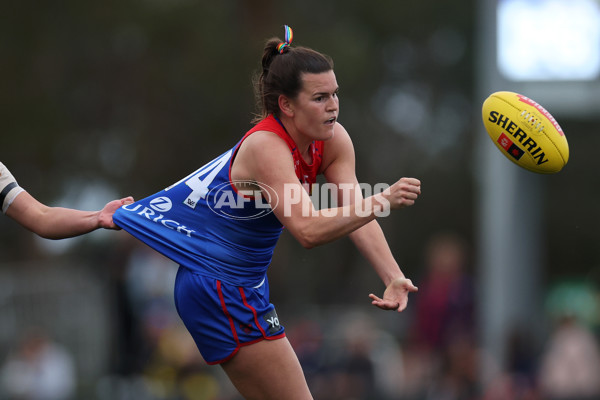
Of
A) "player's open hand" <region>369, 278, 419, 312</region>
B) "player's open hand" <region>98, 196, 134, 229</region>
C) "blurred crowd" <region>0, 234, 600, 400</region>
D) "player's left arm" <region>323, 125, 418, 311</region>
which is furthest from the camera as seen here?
"blurred crowd" <region>0, 234, 600, 400</region>

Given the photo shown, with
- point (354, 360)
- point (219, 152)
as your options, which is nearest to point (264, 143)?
point (354, 360)

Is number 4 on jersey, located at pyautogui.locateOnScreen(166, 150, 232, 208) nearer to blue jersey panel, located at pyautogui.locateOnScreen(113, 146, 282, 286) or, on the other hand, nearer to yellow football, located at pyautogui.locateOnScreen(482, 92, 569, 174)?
blue jersey panel, located at pyautogui.locateOnScreen(113, 146, 282, 286)

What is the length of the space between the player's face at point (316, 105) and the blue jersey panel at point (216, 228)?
17.7 inches

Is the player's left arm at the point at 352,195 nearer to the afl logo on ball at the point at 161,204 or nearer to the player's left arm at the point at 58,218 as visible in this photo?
the afl logo on ball at the point at 161,204

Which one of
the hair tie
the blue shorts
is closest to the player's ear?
the hair tie

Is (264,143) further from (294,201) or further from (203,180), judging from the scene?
(203,180)

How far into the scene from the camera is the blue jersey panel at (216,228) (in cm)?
496

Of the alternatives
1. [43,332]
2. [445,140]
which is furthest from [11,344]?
[445,140]

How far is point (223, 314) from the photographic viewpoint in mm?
→ 4949

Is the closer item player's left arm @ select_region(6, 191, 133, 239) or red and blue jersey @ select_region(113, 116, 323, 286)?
red and blue jersey @ select_region(113, 116, 323, 286)

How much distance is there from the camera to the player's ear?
491 centimetres

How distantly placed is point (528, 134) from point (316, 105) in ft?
4.44

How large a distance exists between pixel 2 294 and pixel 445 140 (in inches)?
711

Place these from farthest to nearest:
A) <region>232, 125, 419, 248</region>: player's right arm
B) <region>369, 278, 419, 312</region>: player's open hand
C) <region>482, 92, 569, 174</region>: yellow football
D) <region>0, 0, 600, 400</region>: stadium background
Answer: <region>0, 0, 600, 400</region>: stadium background, <region>482, 92, 569, 174</region>: yellow football, <region>369, 278, 419, 312</region>: player's open hand, <region>232, 125, 419, 248</region>: player's right arm
